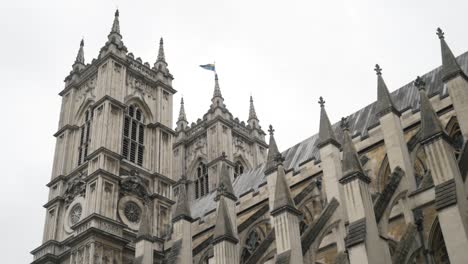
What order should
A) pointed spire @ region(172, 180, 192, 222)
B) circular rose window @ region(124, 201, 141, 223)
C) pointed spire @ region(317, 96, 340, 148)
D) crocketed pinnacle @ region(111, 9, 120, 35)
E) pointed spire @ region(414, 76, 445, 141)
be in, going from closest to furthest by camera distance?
pointed spire @ region(414, 76, 445, 141) < pointed spire @ region(317, 96, 340, 148) < pointed spire @ region(172, 180, 192, 222) < circular rose window @ region(124, 201, 141, 223) < crocketed pinnacle @ region(111, 9, 120, 35)

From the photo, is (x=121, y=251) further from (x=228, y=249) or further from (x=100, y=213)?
(x=228, y=249)

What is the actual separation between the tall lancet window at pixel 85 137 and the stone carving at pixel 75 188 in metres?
1.79

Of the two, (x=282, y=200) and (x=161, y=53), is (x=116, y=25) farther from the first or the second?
(x=282, y=200)

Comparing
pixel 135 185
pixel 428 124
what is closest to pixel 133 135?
pixel 135 185

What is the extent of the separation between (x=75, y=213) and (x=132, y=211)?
320 cm

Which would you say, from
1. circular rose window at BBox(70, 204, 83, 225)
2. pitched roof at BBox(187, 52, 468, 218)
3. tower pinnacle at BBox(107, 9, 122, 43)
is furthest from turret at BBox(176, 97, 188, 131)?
circular rose window at BBox(70, 204, 83, 225)

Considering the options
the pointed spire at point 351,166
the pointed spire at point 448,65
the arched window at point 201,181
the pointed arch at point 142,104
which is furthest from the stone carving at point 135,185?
the pointed spire at point 448,65

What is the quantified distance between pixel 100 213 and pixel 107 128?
5.79m

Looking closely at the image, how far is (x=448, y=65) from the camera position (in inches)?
892

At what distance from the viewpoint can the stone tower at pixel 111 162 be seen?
33250 millimetres

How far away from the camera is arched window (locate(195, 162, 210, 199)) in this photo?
46.4 meters

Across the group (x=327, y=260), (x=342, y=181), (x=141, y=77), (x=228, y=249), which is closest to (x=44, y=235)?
(x=141, y=77)

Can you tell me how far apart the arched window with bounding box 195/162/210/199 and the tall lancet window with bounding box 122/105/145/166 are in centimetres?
830

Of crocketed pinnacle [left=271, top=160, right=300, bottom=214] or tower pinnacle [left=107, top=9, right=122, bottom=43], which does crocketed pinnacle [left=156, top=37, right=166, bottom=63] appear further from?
crocketed pinnacle [left=271, top=160, right=300, bottom=214]
